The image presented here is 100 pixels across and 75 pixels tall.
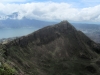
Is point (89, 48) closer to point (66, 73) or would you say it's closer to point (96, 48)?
point (96, 48)

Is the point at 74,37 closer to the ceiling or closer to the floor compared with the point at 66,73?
closer to the ceiling

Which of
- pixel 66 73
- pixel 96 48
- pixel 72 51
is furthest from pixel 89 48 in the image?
pixel 66 73

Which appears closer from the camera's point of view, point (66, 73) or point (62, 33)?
point (66, 73)

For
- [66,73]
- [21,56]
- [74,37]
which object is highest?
[74,37]

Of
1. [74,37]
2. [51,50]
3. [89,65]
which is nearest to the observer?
[89,65]

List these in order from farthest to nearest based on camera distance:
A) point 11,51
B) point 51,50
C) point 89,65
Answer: point 51,50 → point 89,65 → point 11,51

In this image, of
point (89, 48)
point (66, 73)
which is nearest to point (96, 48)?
point (89, 48)
